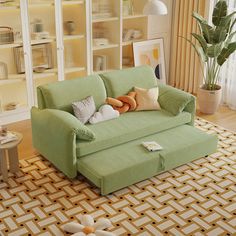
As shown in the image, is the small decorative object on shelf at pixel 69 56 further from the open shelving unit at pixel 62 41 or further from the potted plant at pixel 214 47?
the potted plant at pixel 214 47

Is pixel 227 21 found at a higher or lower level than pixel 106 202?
higher

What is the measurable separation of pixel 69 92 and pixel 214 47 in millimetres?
2233

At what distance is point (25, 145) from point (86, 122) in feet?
3.13

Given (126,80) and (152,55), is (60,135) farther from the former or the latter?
(152,55)

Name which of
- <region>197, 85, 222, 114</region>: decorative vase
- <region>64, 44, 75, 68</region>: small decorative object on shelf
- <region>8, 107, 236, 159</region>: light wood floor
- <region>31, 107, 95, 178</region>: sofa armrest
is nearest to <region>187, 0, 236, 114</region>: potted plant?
<region>197, 85, 222, 114</region>: decorative vase

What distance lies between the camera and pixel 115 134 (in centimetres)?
468

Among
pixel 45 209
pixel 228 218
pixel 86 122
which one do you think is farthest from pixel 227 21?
pixel 45 209

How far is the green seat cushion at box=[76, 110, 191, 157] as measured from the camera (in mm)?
4520

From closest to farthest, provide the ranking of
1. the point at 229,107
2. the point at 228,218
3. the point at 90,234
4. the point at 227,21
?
the point at 90,234 < the point at 228,218 < the point at 227,21 < the point at 229,107

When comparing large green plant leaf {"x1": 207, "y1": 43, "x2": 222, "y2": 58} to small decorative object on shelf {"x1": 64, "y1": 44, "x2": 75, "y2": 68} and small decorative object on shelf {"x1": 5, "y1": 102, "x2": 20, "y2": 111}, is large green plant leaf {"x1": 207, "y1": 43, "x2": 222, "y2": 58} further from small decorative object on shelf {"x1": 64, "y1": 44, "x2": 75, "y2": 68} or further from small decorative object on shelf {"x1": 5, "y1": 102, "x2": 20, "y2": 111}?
small decorative object on shelf {"x1": 5, "y1": 102, "x2": 20, "y2": 111}

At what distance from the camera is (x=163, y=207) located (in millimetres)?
4129

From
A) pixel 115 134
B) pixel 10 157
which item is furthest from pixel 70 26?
pixel 10 157

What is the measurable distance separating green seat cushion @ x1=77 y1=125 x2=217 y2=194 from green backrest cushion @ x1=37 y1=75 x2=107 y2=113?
0.73m

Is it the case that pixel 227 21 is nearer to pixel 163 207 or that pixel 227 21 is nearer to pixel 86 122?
pixel 86 122
